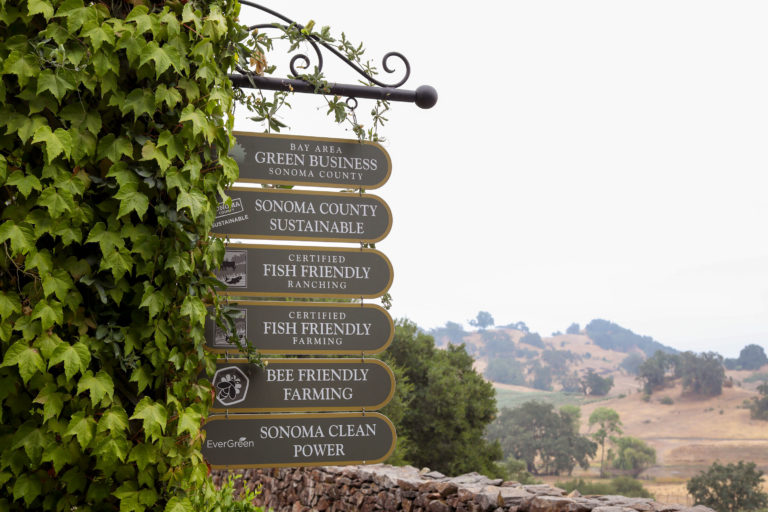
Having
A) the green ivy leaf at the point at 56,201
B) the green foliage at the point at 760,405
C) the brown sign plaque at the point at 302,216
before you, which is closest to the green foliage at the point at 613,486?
the green foliage at the point at 760,405

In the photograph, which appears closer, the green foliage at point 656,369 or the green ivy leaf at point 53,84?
the green ivy leaf at point 53,84

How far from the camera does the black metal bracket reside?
308 cm

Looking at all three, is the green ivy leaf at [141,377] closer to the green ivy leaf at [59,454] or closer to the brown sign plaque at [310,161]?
the green ivy leaf at [59,454]

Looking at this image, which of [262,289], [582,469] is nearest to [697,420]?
[582,469]

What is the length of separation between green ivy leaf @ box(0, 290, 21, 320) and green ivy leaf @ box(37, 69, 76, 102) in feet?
2.39

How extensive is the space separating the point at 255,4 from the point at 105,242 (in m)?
1.52

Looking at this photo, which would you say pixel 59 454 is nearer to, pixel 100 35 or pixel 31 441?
pixel 31 441

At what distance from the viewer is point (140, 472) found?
7.55 ft

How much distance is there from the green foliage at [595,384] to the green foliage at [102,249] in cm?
4616

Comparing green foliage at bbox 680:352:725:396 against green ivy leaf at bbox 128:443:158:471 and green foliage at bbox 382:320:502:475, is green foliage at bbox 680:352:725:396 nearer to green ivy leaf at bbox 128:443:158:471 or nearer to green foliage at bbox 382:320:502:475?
green foliage at bbox 382:320:502:475

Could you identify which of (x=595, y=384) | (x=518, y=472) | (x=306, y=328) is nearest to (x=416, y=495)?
(x=306, y=328)

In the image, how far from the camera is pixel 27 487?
2203mm

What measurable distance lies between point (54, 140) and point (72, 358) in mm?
788

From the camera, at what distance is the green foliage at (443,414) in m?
12.0
